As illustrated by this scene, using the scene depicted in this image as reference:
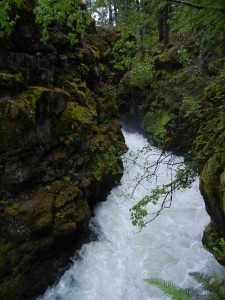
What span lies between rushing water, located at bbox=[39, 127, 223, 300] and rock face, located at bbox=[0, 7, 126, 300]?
21.1 inches

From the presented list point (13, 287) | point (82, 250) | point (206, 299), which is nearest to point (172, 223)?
point (82, 250)

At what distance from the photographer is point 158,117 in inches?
612

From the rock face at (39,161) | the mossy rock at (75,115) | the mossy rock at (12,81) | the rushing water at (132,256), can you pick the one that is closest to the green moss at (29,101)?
the rock face at (39,161)

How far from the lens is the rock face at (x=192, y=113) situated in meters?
5.44

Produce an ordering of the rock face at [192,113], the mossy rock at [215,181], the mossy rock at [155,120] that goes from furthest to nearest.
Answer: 1. the mossy rock at [155,120]
2. the mossy rock at [215,181]
3. the rock face at [192,113]

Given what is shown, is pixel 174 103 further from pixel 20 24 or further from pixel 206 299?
pixel 206 299

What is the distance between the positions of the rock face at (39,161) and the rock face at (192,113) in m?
1.87

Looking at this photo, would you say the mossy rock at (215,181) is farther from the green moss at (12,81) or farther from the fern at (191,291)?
the green moss at (12,81)

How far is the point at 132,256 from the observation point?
26.0 ft

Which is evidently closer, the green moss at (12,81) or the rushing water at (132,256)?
the green moss at (12,81)

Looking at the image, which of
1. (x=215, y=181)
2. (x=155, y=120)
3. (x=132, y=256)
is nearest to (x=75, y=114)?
(x=132, y=256)

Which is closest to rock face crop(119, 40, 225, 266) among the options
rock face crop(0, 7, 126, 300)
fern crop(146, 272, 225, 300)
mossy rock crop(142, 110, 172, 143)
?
mossy rock crop(142, 110, 172, 143)

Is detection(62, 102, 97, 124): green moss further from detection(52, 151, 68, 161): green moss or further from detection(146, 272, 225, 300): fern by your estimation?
detection(146, 272, 225, 300): fern

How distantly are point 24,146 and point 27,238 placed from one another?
213 centimetres
